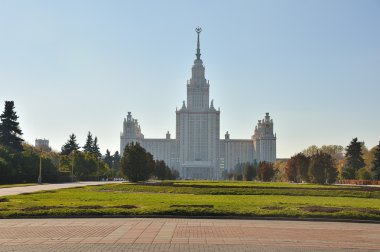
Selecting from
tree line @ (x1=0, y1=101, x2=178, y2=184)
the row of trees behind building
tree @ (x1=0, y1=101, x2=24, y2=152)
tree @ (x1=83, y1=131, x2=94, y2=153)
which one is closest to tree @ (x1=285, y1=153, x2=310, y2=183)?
the row of trees behind building

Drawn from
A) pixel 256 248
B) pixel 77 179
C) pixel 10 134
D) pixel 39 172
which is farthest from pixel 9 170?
pixel 256 248

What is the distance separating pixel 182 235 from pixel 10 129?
70.7 m

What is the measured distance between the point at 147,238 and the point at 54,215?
6503 mm

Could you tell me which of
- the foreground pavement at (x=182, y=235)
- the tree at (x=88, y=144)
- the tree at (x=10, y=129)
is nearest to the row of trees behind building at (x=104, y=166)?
the tree at (x=10, y=129)

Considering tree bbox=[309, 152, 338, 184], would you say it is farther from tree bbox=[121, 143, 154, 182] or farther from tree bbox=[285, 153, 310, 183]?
tree bbox=[121, 143, 154, 182]

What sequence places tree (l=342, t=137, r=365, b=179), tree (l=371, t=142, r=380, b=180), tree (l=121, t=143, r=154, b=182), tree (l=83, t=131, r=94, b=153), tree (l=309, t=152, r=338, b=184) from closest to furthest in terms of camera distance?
1. tree (l=121, t=143, r=154, b=182)
2. tree (l=309, t=152, r=338, b=184)
3. tree (l=371, t=142, r=380, b=180)
4. tree (l=342, t=137, r=365, b=179)
5. tree (l=83, t=131, r=94, b=153)

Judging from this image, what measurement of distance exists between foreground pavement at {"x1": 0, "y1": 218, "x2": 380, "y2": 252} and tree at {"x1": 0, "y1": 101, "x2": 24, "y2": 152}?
212ft

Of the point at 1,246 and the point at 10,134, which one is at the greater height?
the point at 10,134

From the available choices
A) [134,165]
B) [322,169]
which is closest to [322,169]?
[322,169]

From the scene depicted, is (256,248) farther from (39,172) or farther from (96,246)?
(39,172)

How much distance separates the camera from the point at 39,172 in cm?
6588

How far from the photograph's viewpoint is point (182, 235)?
46.4 ft

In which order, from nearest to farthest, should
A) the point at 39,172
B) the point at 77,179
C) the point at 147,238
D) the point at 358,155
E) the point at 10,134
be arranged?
the point at 147,238
the point at 39,172
the point at 10,134
the point at 77,179
the point at 358,155

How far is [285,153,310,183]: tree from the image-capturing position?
77812mm
